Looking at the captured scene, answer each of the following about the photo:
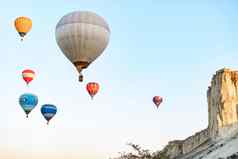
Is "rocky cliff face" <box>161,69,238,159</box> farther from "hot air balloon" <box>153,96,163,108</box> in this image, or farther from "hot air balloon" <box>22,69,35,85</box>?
"hot air balloon" <box>22,69,35,85</box>

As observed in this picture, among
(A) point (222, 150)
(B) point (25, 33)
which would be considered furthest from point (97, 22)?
(A) point (222, 150)

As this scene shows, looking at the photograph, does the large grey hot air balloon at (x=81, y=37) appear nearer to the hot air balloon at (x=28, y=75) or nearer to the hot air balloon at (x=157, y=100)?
the hot air balloon at (x=28, y=75)

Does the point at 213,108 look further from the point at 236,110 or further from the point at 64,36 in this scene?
the point at 64,36

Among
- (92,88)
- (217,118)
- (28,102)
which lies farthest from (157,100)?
(217,118)

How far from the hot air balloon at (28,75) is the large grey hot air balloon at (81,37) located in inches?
591

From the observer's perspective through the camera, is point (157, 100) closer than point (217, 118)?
Yes

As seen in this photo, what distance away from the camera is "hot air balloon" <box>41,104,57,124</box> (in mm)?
54938

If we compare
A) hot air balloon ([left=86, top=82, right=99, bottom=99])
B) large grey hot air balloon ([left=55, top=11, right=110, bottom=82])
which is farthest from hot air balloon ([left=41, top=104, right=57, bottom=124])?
large grey hot air balloon ([left=55, top=11, right=110, bottom=82])

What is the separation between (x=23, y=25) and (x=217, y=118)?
1985 inches

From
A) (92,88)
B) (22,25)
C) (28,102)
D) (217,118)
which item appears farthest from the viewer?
(217,118)

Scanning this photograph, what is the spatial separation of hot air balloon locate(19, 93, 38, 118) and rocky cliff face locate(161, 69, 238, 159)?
40.6 meters

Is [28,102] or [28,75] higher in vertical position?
[28,75]

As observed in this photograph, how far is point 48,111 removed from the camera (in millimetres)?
55188

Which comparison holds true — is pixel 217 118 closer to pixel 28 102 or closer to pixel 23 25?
pixel 28 102
